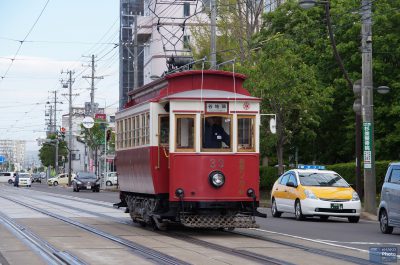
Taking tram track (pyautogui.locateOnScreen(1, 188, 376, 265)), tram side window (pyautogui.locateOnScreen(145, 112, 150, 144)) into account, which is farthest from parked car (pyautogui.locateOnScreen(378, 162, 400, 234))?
tram side window (pyautogui.locateOnScreen(145, 112, 150, 144))

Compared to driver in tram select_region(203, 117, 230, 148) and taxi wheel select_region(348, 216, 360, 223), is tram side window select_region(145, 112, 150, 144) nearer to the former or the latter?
driver in tram select_region(203, 117, 230, 148)

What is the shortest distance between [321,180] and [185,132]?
8675mm

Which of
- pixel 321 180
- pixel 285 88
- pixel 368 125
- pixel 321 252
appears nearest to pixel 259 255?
pixel 321 252

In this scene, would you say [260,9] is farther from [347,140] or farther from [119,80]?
[119,80]

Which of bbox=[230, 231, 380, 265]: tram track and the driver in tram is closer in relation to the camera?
bbox=[230, 231, 380, 265]: tram track

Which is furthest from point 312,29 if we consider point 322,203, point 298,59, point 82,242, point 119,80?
point 119,80

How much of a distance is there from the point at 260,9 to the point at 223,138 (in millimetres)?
35084

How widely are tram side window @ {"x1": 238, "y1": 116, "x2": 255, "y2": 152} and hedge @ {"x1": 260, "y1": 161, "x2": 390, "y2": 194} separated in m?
16.4

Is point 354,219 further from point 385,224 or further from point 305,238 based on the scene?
point 305,238

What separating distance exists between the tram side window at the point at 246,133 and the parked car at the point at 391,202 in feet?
11.9

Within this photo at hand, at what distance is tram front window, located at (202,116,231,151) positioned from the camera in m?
18.2

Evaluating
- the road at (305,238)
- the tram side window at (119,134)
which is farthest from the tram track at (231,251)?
the tram side window at (119,134)

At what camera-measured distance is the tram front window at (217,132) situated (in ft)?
59.8

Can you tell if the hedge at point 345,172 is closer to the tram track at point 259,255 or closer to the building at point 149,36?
the tram track at point 259,255
